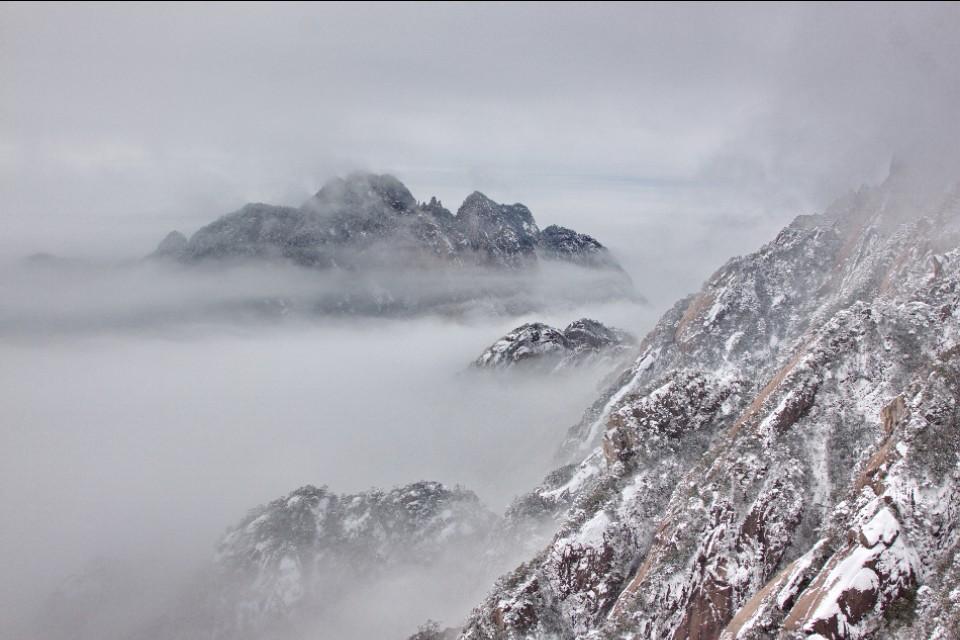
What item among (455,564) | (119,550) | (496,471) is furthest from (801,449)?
(119,550)

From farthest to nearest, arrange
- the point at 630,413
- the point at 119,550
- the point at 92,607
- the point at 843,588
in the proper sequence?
the point at 119,550 → the point at 92,607 → the point at 630,413 → the point at 843,588

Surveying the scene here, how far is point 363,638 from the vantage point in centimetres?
10688

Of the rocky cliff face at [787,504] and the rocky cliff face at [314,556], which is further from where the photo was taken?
the rocky cliff face at [314,556]

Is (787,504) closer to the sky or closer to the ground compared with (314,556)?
closer to the sky

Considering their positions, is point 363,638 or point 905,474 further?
point 363,638

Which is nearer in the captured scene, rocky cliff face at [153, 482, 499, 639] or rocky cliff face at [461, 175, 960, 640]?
rocky cliff face at [461, 175, 960, 640]

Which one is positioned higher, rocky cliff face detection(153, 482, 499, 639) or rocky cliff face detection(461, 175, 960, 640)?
rocky cliff face detection(461, 175, 960, 640)

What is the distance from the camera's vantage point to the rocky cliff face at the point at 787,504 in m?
31.0

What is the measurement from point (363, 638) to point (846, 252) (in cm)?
14195

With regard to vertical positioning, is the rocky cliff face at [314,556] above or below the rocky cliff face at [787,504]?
below

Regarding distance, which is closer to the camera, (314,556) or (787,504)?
(787,504)

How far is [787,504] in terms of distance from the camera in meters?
41.8

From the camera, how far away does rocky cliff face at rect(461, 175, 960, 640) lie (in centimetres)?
3105

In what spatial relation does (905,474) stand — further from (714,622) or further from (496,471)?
(496,471)
